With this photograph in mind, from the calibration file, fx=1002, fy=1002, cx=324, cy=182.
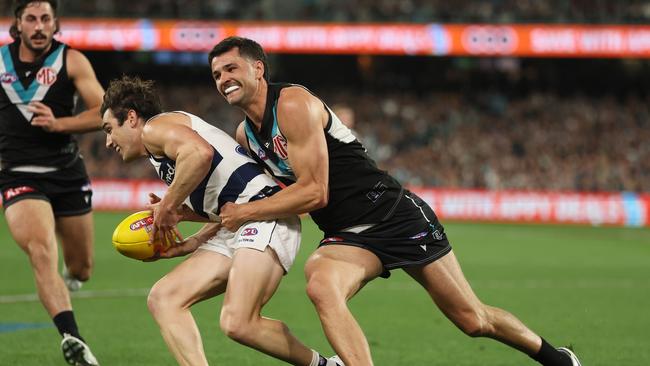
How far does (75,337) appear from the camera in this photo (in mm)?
6805

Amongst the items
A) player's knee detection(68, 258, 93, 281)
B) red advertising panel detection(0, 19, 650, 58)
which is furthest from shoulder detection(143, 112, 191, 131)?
red advertising panel detection(0, 19, 650, 58)

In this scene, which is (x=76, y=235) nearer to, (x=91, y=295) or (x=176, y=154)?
(x=176, y=154)

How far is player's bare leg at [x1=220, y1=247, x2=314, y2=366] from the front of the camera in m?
5.52

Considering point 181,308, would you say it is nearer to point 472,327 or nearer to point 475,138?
point 472,327

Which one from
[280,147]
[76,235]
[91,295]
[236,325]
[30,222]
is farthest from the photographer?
[91,295]

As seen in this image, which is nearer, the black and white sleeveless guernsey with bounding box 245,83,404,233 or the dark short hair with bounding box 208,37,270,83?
the dark short hair with bounding box 208,37,270,83

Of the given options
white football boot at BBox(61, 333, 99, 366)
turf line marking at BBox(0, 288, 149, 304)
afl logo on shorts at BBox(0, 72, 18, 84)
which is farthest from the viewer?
turf line marking at BBox(0, 288, 149, 304)

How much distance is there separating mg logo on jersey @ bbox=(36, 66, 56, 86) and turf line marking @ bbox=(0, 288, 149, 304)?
3682mm

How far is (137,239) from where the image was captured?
5.95m

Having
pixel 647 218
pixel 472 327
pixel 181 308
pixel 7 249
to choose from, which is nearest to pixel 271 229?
pixel 181 308

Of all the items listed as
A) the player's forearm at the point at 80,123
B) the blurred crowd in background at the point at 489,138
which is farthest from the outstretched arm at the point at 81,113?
the blurred crowd in background at the point at 489,138

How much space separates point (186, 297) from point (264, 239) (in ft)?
1.80

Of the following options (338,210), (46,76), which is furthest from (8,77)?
(338,210)

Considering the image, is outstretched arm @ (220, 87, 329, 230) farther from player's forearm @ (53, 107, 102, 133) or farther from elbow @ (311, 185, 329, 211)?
player's forearm @ (53, 107, 102, 133)
